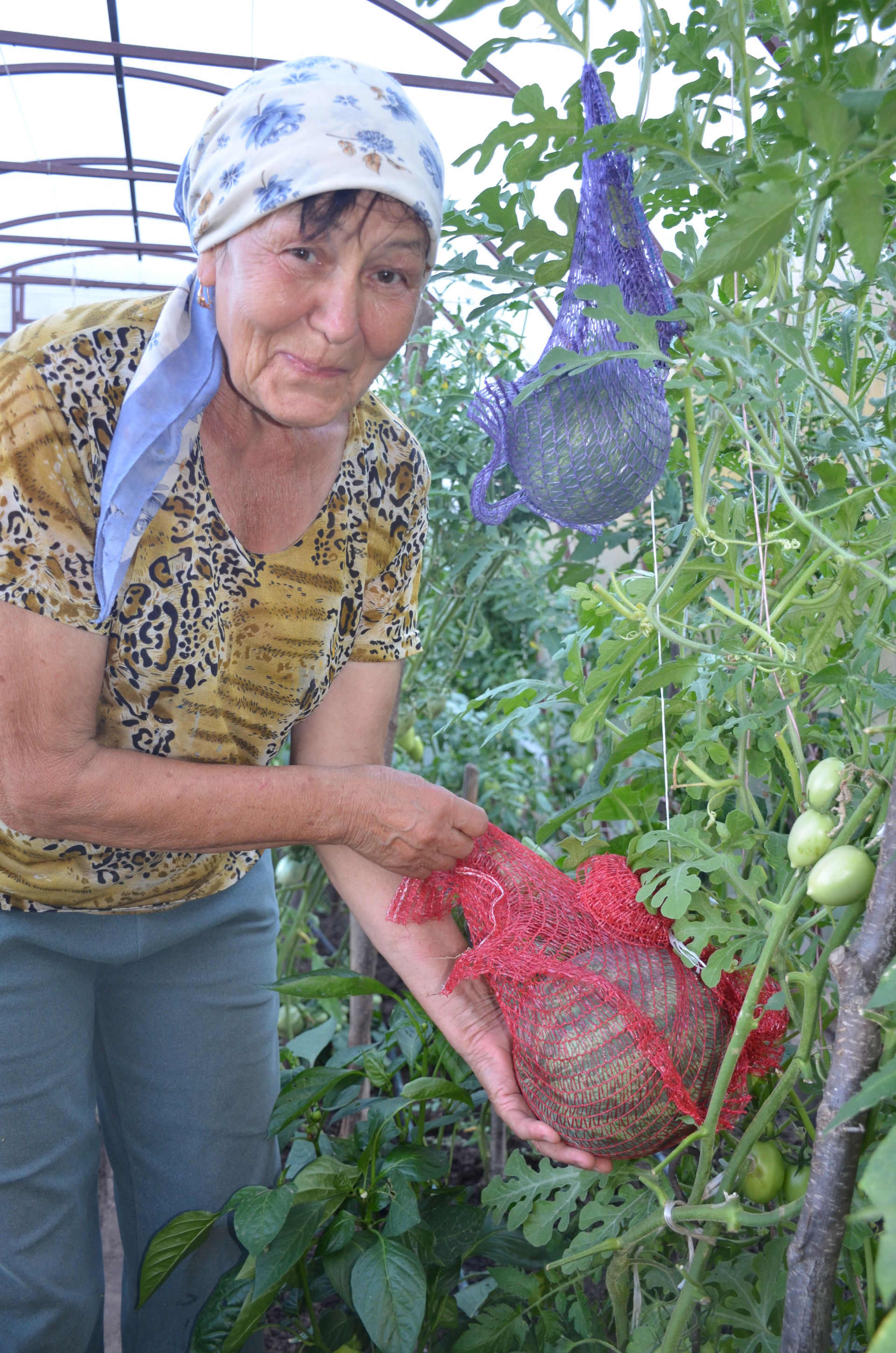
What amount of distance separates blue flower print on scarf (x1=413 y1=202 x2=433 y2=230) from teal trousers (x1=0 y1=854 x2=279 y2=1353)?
0.82 metres

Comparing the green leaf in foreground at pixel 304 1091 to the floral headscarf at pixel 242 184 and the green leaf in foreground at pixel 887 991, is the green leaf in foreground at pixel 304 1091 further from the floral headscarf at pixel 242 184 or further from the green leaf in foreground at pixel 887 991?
the green leaf in foreground at pixel 887 991

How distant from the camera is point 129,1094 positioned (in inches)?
56.2

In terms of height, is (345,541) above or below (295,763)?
above

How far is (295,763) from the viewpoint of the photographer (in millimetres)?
1440

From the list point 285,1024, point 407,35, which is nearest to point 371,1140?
point 285,1024

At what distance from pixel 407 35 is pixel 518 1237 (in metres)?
3.88

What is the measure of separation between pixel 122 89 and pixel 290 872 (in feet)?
12.5

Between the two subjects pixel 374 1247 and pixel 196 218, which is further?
pixel 374 1247

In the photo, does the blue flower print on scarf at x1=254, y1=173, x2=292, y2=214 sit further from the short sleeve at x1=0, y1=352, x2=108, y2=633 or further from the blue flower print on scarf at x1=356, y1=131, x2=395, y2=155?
the short sleeve at x1=0, y1=352, x2=108, y2=633

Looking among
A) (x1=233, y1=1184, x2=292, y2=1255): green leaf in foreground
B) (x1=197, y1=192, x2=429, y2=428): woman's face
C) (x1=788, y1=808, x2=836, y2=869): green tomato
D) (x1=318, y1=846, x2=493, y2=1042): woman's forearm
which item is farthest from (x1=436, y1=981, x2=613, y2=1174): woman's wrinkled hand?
(x1=197, y1=192, x2=429, y2=428): woman's face

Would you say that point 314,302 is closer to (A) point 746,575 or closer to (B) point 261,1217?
(A) point 746,575

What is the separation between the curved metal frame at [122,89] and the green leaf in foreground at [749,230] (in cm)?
166

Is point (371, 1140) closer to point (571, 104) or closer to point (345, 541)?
point (345, 541)

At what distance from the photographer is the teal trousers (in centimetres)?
122
